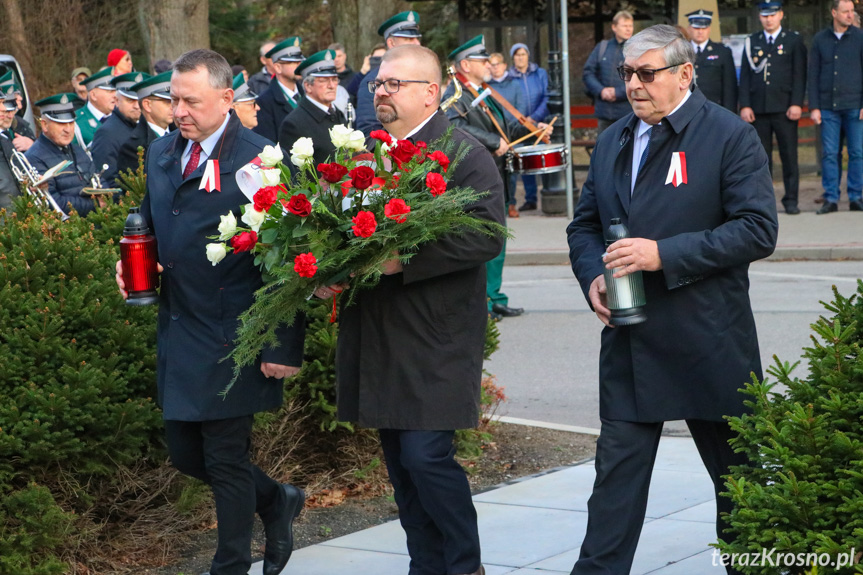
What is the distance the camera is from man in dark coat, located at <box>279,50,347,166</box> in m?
8.25

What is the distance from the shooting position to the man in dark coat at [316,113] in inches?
325

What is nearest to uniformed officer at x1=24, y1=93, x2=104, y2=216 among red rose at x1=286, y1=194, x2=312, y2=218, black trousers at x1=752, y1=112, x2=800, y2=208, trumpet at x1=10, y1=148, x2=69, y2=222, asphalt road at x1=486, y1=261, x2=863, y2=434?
trumpet at x1=10, y1=148, x2=69, y2=222

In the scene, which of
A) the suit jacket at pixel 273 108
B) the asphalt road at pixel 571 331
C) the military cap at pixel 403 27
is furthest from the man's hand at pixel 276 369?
the suit jacket at pixel 273 108

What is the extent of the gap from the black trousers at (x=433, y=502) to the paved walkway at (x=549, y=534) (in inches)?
18.2

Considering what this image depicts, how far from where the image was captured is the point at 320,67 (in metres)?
9.49

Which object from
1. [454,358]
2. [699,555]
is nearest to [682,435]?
[699,555]

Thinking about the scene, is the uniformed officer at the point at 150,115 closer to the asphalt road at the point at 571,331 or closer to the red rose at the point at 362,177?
the asphalt road at the point at 571,331

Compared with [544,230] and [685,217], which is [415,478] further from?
[544,230]

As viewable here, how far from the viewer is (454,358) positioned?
440 cm

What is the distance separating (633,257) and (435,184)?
68 centimetres

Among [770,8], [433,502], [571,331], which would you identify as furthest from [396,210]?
[770,8]

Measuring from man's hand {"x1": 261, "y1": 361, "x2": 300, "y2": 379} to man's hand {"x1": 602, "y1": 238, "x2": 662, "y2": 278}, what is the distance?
1.27m

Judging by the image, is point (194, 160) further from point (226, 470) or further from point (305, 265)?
point (226, 470)

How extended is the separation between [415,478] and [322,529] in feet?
4.68
